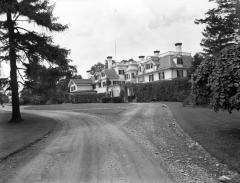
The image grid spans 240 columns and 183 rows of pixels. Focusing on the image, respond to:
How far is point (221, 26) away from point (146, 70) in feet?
95.5

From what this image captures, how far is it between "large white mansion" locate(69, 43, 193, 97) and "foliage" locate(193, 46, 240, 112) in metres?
33.8

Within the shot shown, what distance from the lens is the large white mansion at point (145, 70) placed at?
177 ft

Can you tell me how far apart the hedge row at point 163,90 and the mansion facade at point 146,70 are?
4.65m

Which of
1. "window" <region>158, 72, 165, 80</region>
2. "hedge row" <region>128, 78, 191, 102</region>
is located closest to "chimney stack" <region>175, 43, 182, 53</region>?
"window" <region>158, 72, 165, 80</region>

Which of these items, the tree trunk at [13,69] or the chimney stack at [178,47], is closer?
the tree trunk at [13,69]

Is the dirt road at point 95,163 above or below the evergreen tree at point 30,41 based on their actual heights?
below

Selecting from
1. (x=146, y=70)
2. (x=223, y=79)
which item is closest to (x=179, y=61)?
(x=146, y=70)

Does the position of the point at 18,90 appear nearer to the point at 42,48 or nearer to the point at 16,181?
the point at 42,48

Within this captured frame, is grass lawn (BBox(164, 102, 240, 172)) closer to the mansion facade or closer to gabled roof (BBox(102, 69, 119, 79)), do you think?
the mansion facade

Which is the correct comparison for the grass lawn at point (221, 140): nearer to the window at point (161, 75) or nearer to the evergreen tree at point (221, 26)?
the evergreen tree at point (221, 26)

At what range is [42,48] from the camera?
20.6 metres

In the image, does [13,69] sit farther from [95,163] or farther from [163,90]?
[163,90]

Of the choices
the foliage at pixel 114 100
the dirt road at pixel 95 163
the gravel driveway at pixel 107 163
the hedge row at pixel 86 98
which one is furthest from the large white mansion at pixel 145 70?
the dirt road at pixel 95 163

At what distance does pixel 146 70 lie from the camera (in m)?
59.8
